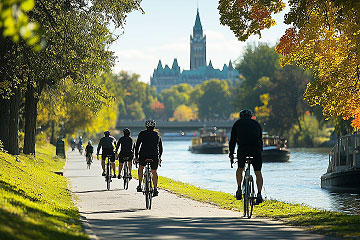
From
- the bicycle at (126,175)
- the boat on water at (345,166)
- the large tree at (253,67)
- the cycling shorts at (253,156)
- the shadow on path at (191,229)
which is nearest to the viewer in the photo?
the shadow on path at (191,229)

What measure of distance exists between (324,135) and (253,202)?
85.7 m

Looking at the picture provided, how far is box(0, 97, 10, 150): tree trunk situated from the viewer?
105ft

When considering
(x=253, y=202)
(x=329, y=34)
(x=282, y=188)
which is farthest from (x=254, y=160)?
(x=282, y=188)

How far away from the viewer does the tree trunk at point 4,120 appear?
105 feet

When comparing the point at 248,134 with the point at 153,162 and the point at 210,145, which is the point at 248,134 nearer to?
the point at 153,162

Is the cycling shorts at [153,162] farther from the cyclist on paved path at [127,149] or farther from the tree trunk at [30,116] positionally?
the tree trunk at [30,116]

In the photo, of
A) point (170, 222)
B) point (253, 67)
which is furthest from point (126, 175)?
point (253, 67)

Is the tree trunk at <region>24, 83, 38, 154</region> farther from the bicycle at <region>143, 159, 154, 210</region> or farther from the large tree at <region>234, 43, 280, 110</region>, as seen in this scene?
the large tree at <region>234, 43, 280, 110</region>

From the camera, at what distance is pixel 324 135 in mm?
98375

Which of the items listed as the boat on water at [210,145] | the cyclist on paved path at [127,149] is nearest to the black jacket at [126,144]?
the cyclist on paved path at [127,149]

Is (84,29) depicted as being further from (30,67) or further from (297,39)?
(297,39)

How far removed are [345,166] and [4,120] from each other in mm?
14790

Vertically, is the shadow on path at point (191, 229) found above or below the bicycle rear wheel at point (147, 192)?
below

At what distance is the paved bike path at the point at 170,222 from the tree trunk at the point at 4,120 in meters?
12.4
